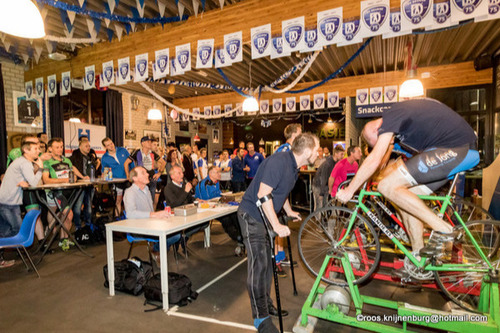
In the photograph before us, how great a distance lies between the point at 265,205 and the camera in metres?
2.12

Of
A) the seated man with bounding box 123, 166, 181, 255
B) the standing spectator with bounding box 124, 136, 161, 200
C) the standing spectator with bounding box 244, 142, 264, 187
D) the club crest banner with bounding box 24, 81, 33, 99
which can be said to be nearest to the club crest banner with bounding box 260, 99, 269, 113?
the standing spectator with bounding box 244, 142, 264, 187

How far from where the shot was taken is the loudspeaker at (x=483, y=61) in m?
7.04

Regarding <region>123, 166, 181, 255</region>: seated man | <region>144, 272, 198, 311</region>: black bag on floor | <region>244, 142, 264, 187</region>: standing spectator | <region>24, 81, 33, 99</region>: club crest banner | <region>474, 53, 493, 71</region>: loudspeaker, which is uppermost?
<region>474, 53, 493, 71</region>: loudspeaker

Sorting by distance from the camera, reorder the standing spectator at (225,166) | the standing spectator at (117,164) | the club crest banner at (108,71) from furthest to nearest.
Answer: the standing spectator at (225,166) → the standing spectator at (117,164) → the club crest banner at (108,71)

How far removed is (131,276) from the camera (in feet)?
10.4

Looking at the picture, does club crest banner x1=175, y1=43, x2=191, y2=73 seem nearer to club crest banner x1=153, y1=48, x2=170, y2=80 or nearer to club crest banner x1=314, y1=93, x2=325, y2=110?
club crest banner x1=153, y1=48, x2=170, y2=80

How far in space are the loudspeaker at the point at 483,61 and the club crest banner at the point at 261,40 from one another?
6.31m

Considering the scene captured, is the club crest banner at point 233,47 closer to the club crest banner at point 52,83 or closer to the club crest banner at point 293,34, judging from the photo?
the club crest banner at point 293,34

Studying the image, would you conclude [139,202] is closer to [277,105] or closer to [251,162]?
[251,162]

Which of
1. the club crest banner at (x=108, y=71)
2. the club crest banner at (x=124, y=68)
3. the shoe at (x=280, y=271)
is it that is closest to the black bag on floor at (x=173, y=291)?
the shoe at (x=280, y=271)

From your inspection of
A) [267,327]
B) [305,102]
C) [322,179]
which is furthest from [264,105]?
[267,327]

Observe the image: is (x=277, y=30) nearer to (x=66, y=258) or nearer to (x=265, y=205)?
(x=265, y=205)

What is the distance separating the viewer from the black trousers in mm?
2250

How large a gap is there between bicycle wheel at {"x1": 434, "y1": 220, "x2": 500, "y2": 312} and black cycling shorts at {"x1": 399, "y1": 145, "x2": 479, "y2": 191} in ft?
1.92
